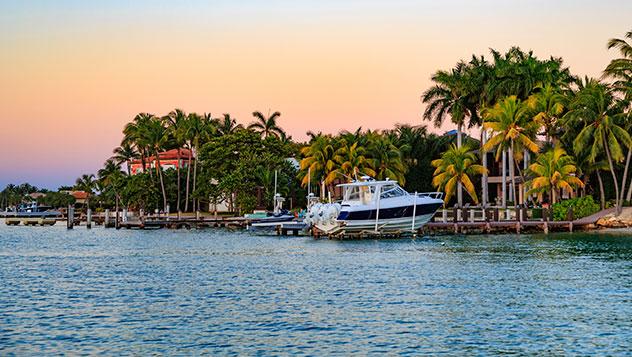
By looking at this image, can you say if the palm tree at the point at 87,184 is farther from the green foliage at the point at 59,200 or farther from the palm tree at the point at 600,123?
the palm tree at the point at 600,123

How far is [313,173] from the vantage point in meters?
90.1

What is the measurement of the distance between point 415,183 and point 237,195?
2140 centimetres

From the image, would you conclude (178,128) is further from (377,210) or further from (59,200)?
(59,200)

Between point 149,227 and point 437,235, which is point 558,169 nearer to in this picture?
point 437,235

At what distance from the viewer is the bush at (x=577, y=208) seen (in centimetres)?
7331

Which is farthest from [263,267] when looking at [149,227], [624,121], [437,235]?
[149,227]

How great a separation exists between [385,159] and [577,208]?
71.2ft

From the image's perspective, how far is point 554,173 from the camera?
72.7 meters

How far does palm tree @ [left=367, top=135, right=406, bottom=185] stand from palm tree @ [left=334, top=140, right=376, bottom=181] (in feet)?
2.65

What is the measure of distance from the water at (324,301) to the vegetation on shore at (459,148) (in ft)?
78.6

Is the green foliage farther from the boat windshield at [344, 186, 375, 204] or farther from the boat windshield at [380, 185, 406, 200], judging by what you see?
the boat windshield at [380, 185, 406, 200]

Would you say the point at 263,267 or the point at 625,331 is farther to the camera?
the point at 263,267

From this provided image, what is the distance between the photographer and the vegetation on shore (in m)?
75.1

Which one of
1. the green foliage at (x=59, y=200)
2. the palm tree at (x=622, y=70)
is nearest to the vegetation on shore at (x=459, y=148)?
the palm tree at (x=622, y=70)
